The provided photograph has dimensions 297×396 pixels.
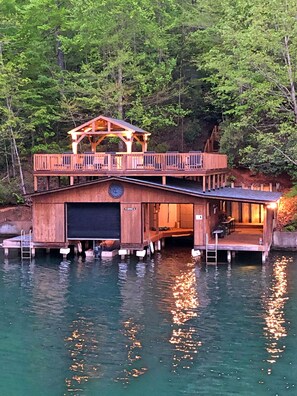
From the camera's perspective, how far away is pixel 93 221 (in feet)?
94.0

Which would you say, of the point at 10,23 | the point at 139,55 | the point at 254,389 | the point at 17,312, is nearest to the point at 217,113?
the point at 139,55

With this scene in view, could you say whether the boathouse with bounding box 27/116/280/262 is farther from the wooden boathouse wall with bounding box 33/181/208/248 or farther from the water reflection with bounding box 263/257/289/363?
the water reflection with bounding box 263/257/289/363

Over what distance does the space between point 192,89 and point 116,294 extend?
25918mm

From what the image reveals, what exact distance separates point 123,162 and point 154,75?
14.0m

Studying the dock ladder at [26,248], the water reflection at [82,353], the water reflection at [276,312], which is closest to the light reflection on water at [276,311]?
the water reflection at [276,312]

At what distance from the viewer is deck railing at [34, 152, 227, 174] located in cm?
2812

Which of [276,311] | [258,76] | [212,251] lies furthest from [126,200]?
[258,76]

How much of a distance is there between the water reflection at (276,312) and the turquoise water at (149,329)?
3 centimetres

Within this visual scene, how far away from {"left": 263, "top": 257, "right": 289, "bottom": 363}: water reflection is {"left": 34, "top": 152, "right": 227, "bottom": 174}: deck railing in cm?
636

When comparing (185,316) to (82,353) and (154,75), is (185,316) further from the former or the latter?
(154,75)

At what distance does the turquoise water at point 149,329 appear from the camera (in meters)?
13.6

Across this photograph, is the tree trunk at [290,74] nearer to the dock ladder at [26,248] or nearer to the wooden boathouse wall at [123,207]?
the wooden boathouse wall at [123,207]

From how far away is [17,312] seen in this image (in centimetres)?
1956

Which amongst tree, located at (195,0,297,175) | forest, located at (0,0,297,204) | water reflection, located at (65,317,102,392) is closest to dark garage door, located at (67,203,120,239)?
tree, located at (195,0,297,175)
